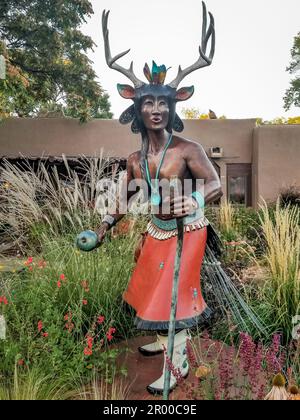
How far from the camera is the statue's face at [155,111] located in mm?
2357

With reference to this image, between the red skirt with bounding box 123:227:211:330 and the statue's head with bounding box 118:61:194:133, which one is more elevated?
the statue's head with bounding box 118:61:194:133

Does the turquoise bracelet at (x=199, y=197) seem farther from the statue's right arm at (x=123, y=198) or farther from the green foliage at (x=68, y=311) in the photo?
the green foliage at (x=68, y=311)

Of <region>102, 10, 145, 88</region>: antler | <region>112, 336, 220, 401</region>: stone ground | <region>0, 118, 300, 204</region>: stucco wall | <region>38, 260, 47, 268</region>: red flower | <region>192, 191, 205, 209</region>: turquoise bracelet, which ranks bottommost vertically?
<region>112, 336, 220, 401</region>: stone ground

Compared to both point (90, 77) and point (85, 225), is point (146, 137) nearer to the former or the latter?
point (85, 225)

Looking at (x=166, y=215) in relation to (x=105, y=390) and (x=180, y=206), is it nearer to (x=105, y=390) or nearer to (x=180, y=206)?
(x=180, y=206)

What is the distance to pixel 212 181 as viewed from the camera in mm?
2291

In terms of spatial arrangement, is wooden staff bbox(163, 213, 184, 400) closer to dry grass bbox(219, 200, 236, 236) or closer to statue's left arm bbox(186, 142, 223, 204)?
statue's left arm bbox(186, 142, 223, 204)

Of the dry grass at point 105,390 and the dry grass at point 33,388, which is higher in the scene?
the dry grass at point 33,388

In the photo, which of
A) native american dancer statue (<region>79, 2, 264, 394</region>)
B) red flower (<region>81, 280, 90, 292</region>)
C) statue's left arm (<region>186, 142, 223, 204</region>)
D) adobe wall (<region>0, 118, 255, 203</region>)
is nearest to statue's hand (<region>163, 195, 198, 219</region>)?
native american dancer statue (<region>79, 2, 264, 394</region>)

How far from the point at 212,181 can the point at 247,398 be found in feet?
3.64

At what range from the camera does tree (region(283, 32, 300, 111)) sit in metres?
15.7

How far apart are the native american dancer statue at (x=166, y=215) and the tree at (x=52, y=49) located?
23.8 feet

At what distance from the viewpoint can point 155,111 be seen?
92.7 inches

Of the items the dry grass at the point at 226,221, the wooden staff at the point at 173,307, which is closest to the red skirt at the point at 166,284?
the wooden staff at the point at 173,307
